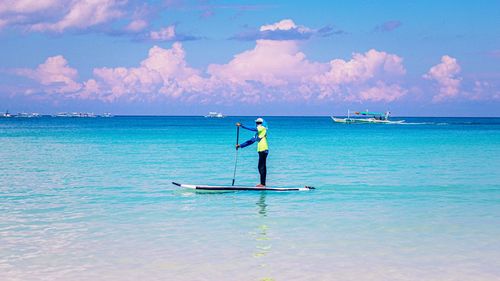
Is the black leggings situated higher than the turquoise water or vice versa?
the black leggings

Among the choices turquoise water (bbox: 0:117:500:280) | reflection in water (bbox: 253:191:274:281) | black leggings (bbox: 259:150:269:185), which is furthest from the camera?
black leggings (bbox: 259:150:269:185)

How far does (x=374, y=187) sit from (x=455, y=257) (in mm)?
11450

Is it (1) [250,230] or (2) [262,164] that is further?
(2) [262,164]

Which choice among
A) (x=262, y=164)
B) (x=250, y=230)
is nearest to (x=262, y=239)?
(x=250, y=230)

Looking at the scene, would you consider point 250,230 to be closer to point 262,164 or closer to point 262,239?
point 262,239

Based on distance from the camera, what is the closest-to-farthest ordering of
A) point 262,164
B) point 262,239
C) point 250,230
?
point 262,239, point 250,230, point 262,164

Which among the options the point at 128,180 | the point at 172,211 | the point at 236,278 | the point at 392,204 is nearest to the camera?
the point at 236,278

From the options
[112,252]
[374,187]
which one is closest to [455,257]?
[112,252]

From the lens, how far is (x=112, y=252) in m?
11.4

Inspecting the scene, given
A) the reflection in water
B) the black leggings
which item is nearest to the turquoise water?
the reflection in water

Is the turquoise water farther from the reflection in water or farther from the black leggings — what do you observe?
the black leggings

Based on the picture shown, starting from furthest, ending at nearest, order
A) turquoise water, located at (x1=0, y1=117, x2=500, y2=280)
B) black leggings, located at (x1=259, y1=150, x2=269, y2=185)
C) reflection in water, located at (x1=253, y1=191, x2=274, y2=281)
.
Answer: black leggings, located at (x1=259, y1=150, x2=269, y2=185)
reflection in water, located at (x1=253, y1=191, x2=274, y2=281)
turquoise water, located at (x1=0, y1=117, x2=500, y2=280)

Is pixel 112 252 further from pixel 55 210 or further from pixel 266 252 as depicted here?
pixel 55 210

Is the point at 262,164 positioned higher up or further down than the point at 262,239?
higher up
